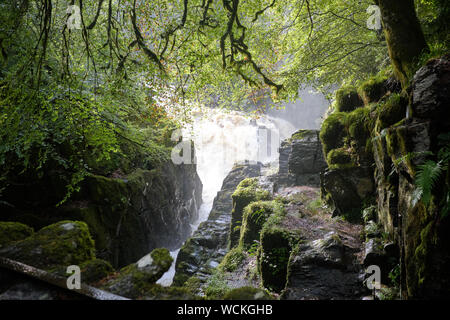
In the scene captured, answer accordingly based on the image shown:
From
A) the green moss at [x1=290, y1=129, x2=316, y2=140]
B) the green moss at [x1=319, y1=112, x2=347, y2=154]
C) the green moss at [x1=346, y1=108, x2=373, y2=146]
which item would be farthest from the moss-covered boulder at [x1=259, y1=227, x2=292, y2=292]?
the green moss at [x1=290, y1=129, x2=316, y2=140]

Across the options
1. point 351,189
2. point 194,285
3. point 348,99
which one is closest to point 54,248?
point 194,285

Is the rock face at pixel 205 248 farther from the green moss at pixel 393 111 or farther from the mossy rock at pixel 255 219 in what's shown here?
the green moss at pixel 393 111

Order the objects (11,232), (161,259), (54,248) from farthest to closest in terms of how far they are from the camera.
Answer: (11,232)
(54,248)
(161,259)

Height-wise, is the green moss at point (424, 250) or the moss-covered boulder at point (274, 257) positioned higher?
the green moss at point (424, 250)

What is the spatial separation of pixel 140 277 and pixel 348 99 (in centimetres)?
966

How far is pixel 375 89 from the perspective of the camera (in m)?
7.11

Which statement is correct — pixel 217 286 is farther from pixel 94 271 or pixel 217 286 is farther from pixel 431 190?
pixel 431 190

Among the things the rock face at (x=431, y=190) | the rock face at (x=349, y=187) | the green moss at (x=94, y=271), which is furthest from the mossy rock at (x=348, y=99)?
the green moss at (x=94, y=271)

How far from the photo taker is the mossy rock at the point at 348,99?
8734 mm

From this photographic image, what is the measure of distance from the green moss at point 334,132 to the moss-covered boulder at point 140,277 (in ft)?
25.5

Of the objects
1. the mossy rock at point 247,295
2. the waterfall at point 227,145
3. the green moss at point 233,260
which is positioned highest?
the waterfall at point 227,145

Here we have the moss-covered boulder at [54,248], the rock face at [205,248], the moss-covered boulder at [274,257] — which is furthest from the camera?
the rock face at [205,248]
